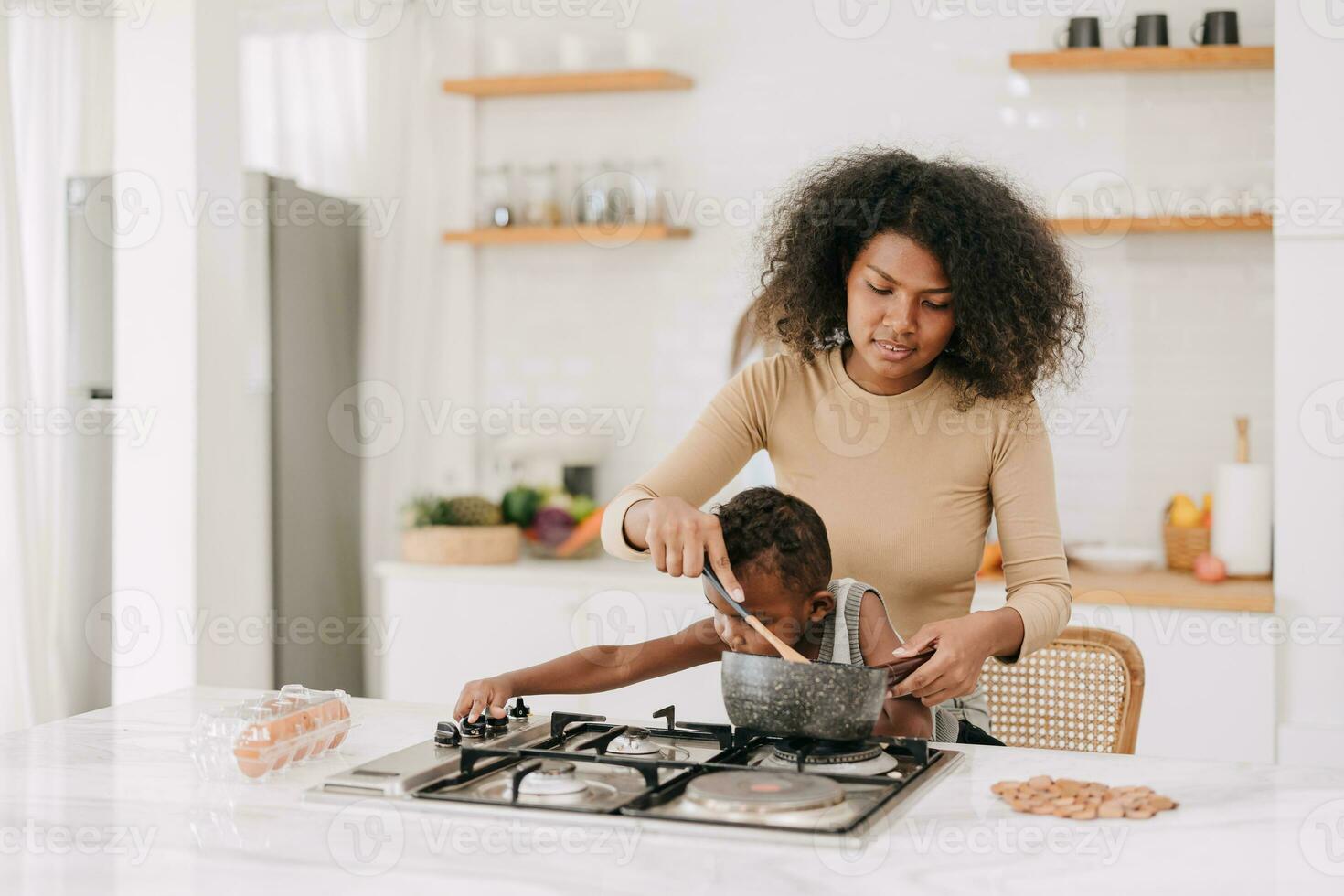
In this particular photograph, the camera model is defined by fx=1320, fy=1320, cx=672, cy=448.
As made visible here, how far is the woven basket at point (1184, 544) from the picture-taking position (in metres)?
3.34

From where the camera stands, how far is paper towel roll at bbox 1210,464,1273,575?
3211 millimetres

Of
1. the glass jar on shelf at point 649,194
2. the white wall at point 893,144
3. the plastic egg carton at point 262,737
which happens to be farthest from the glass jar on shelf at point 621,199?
the plastic egg carton at point 262,737

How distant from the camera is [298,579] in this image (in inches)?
146

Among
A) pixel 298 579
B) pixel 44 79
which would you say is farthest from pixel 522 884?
pixel 44 79

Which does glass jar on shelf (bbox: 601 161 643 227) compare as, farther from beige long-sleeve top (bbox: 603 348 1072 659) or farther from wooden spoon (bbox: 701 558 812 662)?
wooden spoon (bbox: 701 558 812 662)

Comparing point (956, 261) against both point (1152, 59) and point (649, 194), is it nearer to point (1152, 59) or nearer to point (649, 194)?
point (1152, 59)

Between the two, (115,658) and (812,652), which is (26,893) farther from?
(115,658)

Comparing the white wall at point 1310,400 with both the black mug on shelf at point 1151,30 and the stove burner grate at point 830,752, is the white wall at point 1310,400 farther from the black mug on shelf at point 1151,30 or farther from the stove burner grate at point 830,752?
the stove burner grate at point 830,752

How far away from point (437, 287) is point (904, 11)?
161 cm

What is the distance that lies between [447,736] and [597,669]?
0.25 metres

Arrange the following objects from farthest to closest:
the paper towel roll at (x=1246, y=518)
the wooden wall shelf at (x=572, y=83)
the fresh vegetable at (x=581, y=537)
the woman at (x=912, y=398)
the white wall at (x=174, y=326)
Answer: the wooden wall shelf at (x=572, y=83) < the fresh vegetable at (x=581, y=537) < the paper towel roll at (x=1246, y=518) < the white wall at (x=174, y=326) < the woman at (x=912, y=398)

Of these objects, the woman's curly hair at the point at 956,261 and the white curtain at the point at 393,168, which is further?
the white curtain at the point at 393,168

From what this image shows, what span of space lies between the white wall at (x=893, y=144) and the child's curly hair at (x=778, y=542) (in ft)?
6.59

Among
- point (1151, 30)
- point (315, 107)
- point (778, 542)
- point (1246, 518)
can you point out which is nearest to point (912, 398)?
point (778, 542)
